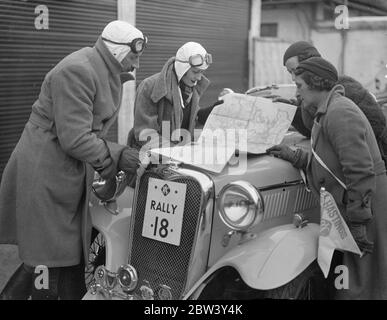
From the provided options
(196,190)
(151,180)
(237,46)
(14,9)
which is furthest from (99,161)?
(237,46)

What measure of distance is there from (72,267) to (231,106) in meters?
1.47

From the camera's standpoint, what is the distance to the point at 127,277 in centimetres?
298

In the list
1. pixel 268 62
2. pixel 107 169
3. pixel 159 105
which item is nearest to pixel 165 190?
pixel 107 169

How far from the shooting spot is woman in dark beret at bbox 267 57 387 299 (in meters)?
2.81

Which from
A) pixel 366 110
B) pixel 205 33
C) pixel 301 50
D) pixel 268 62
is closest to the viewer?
pixel 366 110

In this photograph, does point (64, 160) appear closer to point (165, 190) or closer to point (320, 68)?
point (165, 190)

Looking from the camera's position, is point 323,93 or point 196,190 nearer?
point 196,190

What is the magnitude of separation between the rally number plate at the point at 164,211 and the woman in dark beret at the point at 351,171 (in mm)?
816

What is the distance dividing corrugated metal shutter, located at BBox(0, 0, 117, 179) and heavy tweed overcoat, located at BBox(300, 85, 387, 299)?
15.1ft

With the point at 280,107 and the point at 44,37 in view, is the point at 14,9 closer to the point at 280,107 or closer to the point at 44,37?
the point at 44,37

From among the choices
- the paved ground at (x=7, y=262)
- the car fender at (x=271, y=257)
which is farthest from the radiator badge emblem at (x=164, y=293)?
the paved ground at (x=7, y=262)

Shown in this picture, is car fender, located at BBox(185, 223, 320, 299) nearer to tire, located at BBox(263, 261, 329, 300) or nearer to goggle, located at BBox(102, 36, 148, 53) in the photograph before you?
tire, located at BBox(263, 261, 329, 300)

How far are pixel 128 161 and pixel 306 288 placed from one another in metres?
1.28

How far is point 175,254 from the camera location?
292 cm
